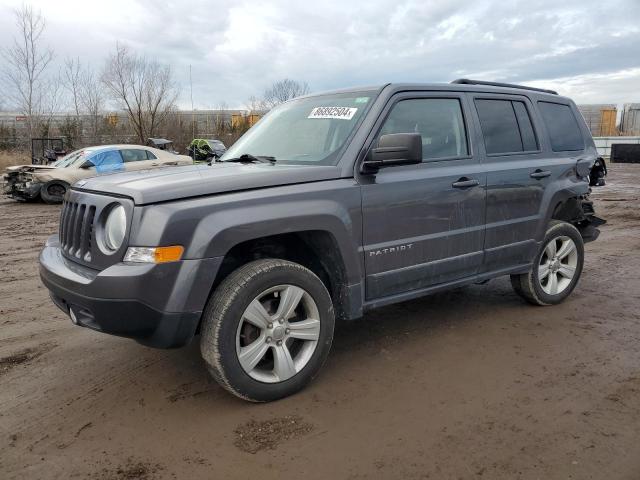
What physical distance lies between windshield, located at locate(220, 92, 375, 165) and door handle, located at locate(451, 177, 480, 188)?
0.90 meters

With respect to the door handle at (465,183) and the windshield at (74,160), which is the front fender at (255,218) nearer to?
the door handle at (465,183)

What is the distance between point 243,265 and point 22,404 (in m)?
1.62

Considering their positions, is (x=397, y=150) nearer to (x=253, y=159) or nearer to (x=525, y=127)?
(x=253, y=159)

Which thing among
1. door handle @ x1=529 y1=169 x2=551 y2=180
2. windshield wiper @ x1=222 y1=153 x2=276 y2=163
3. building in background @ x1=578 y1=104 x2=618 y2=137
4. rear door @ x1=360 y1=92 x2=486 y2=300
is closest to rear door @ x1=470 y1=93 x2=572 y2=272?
door handle @ x1=529 y1=169 x2=551 y2=180

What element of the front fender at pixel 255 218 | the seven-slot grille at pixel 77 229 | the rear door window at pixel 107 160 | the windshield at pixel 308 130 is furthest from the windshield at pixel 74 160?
the front fender at pixel 255 218

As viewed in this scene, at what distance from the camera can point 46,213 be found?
1266 centimetres

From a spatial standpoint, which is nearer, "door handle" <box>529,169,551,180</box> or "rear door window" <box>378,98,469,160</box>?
"rear door window" <box>378,98,469,160</box>

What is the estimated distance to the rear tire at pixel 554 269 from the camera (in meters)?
4.86

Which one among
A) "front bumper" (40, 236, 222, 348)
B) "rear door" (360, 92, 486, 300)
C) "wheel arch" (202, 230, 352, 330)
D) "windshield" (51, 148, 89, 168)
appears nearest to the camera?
"front bumper" (40, 236, 222, 348)

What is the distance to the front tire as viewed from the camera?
2977 millimetres

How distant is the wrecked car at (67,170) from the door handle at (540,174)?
1085cm

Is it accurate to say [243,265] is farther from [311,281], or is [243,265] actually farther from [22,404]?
[22,404]

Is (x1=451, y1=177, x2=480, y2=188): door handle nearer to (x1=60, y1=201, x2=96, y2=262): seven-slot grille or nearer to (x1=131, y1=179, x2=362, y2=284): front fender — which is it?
(x1=131, y1=179, x2=362, y2=284): front fender

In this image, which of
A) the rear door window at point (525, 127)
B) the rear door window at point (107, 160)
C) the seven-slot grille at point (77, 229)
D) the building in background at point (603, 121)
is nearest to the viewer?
the seven-slot grille at point (77, 229)
